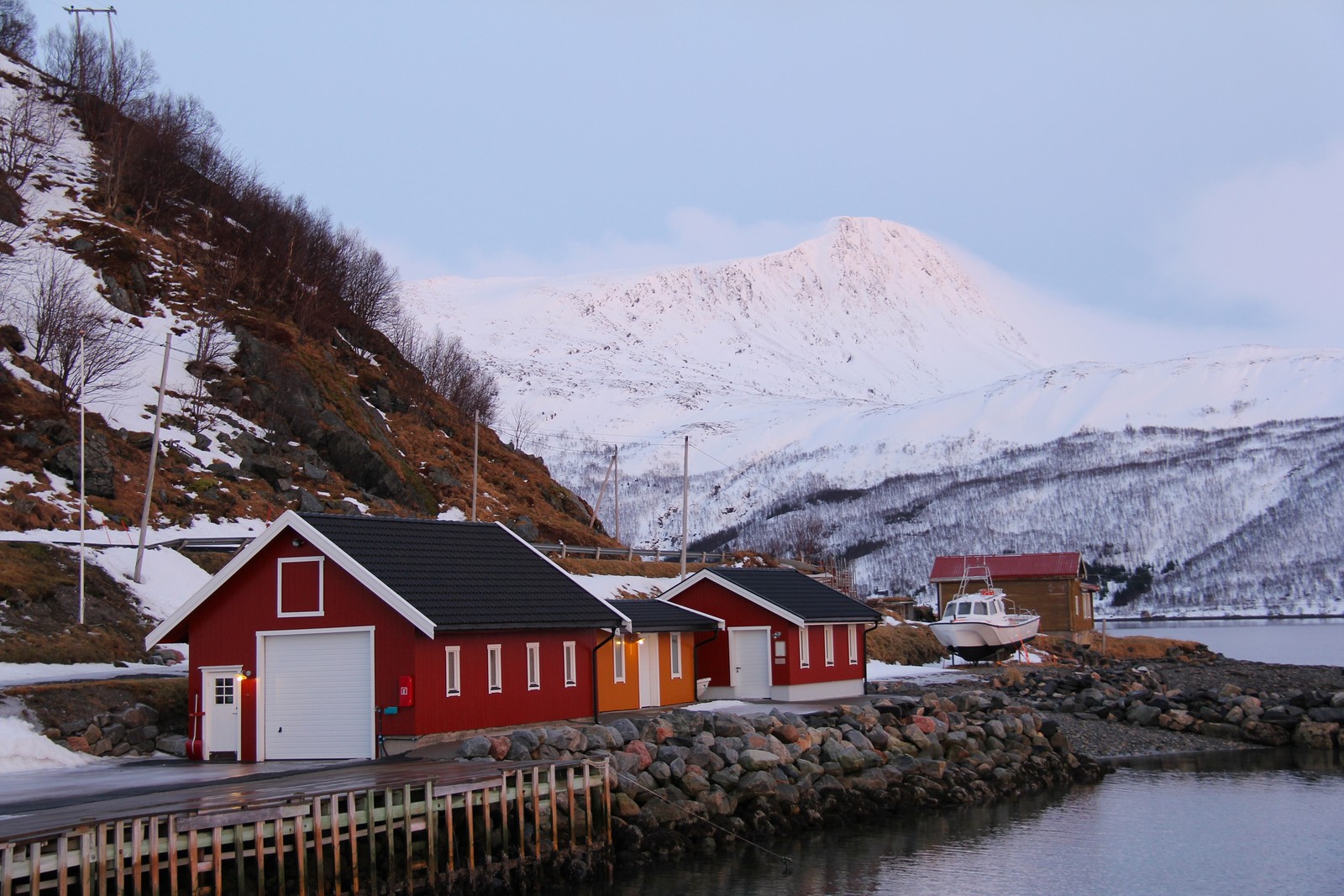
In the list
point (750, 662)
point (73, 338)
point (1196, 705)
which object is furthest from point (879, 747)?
point (73, 338)

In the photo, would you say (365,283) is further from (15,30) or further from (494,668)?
(494,668)

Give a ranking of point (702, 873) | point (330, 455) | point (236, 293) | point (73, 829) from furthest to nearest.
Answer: point (236, 293)
point (330, 455)
point (702, 873)
point (73, 829)

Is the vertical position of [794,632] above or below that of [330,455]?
below

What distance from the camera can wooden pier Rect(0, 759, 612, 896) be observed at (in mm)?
16516

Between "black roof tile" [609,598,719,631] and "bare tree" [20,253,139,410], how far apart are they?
25.5 m

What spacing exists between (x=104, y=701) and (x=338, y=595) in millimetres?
5771

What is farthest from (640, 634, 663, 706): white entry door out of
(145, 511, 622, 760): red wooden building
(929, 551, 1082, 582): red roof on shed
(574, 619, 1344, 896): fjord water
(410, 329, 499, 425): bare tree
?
(410, 329, 499, 425): bare tree

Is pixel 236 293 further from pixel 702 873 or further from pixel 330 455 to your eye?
pixel 702 873

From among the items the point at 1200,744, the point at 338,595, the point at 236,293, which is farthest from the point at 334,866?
the point at 236,293

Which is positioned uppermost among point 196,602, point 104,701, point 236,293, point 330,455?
point 236,293

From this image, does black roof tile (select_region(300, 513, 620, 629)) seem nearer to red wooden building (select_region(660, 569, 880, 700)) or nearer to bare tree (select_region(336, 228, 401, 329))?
red wooden building (select_region(660, 569, 880, 700))

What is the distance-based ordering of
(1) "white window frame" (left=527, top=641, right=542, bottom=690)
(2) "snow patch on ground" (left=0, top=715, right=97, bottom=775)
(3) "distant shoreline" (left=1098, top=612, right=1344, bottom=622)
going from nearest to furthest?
(2) "snow patch on ground" (left=0, top=715, right=97, bottom=775)
(1) "white window frame" (left=527, top=641, right=542, bottom=690)
(3) "distant shoreline" (left=1098, top=612, right=1344, bottom=622)

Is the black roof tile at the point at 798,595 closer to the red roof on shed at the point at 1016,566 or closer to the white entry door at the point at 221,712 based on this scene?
the white entry door at the point at 221,712

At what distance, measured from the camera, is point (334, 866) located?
18953mm
